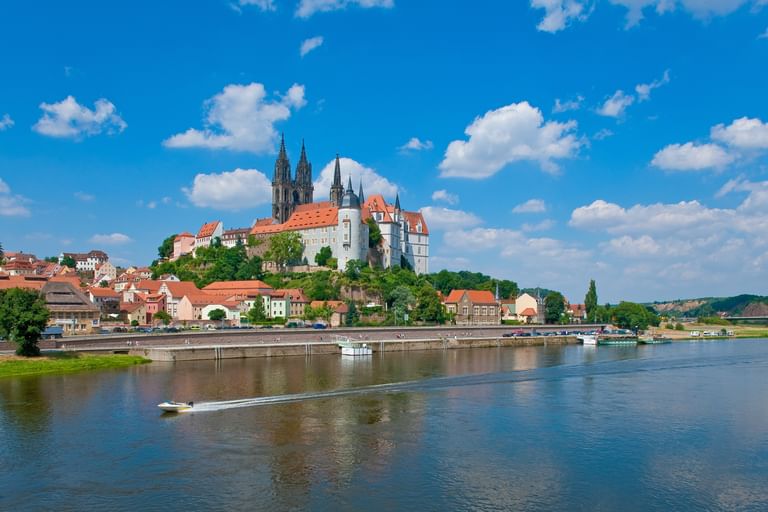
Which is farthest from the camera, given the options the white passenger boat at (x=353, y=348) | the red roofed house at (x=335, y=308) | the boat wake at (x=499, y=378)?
the red roofed house at (x=335, y=308)

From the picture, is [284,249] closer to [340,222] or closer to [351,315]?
[340,222]

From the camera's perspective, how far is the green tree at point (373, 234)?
11000 centimetres

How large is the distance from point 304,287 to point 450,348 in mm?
28089

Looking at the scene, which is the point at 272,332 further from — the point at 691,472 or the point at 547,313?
the point at 547,313

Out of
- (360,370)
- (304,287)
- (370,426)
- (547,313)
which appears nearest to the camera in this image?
(370,426)

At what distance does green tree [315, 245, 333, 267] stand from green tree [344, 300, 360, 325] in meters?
20.1

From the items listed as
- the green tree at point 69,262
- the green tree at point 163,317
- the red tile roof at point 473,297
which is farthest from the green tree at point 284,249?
the green tree at point 69,262

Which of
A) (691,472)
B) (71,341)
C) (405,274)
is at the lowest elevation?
(691,472)

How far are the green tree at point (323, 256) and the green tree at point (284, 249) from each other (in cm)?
360

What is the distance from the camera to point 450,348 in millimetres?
74500

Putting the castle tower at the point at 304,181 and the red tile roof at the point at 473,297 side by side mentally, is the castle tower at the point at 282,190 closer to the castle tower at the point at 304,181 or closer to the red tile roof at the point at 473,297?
the castle tower at the point at 304,181

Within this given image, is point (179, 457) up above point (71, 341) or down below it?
below

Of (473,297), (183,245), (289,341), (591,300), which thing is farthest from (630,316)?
(183,245)

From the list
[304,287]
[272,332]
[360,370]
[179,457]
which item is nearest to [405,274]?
[304,287]
